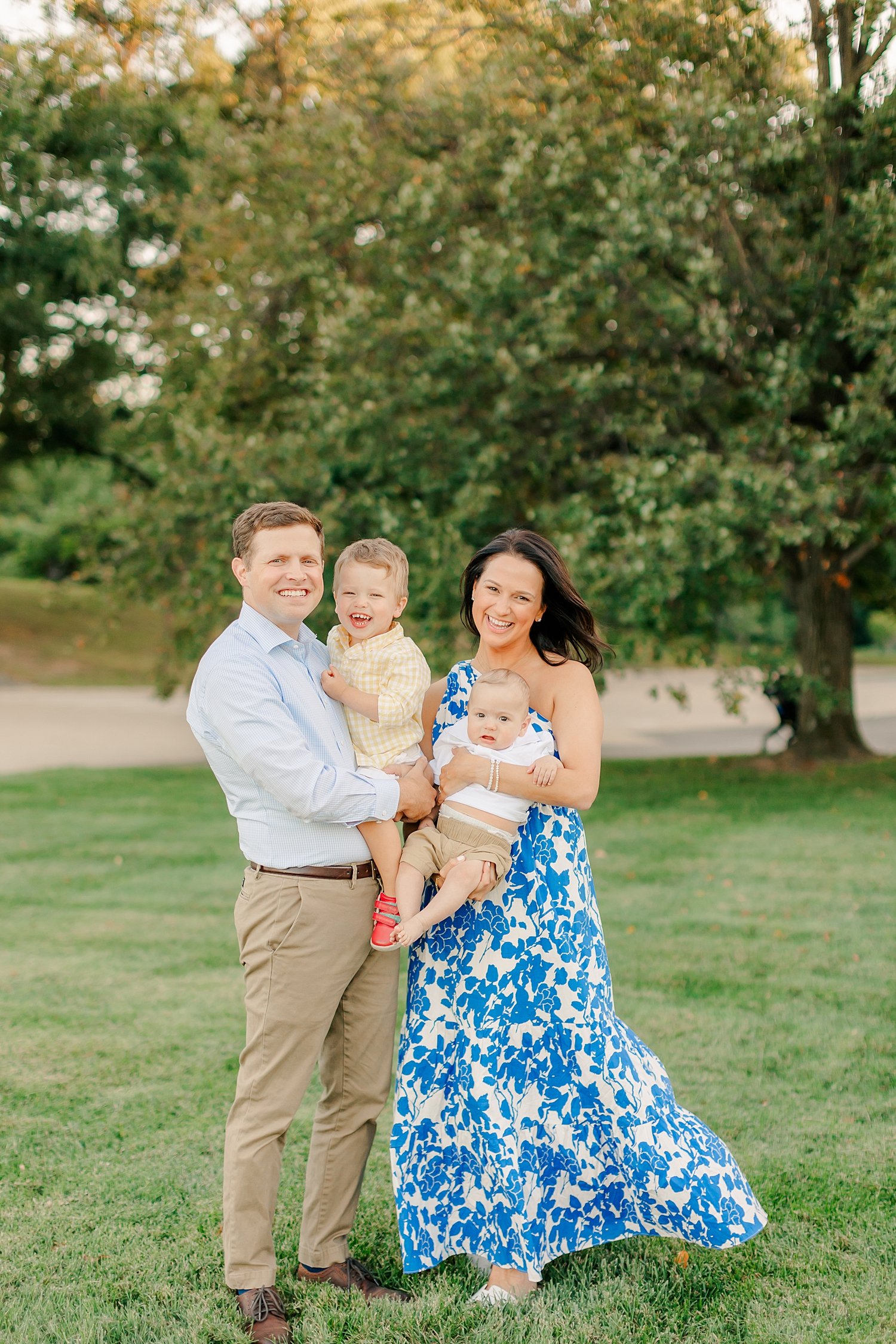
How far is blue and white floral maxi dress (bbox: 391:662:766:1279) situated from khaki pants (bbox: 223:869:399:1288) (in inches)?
7.5

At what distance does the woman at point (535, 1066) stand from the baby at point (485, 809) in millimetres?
41

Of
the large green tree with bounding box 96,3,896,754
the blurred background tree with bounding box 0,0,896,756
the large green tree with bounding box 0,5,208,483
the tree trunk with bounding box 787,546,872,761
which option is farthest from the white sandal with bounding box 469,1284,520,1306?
the large green tree with bounding box 0,5,208,483

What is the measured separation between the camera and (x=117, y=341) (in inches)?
838

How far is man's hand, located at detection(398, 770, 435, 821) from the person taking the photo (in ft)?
9.33

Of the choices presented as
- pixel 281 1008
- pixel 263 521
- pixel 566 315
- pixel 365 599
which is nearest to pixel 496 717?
pixel 365 599

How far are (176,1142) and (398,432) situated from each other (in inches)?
299

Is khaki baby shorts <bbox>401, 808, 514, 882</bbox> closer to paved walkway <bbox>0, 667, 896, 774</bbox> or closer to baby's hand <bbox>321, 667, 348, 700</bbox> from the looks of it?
baby's hand <bbox>321, 667, 348, 700</bbox>

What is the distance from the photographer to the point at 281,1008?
2.78m

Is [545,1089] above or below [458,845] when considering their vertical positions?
below

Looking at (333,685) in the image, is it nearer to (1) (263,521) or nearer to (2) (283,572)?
(2) (283,572)

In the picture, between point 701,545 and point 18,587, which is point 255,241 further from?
point 18,587

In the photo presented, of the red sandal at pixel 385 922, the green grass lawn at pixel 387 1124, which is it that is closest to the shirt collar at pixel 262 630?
the red sandal at pixel 385 922

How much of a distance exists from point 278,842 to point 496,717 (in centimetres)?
61

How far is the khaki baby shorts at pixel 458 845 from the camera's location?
9.36 feet
